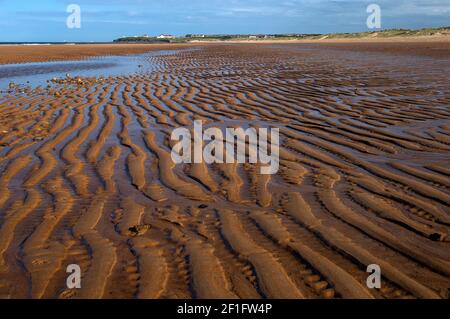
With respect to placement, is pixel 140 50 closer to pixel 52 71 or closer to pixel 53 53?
pixel 53 53

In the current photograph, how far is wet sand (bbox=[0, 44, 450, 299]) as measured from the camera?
2.75 metres

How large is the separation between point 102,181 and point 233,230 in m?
1.80

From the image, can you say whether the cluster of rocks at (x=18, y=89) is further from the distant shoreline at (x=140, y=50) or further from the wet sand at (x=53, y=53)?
the wet sand at (x=53, y=53)

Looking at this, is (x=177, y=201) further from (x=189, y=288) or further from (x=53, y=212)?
(x=189, y=288)
